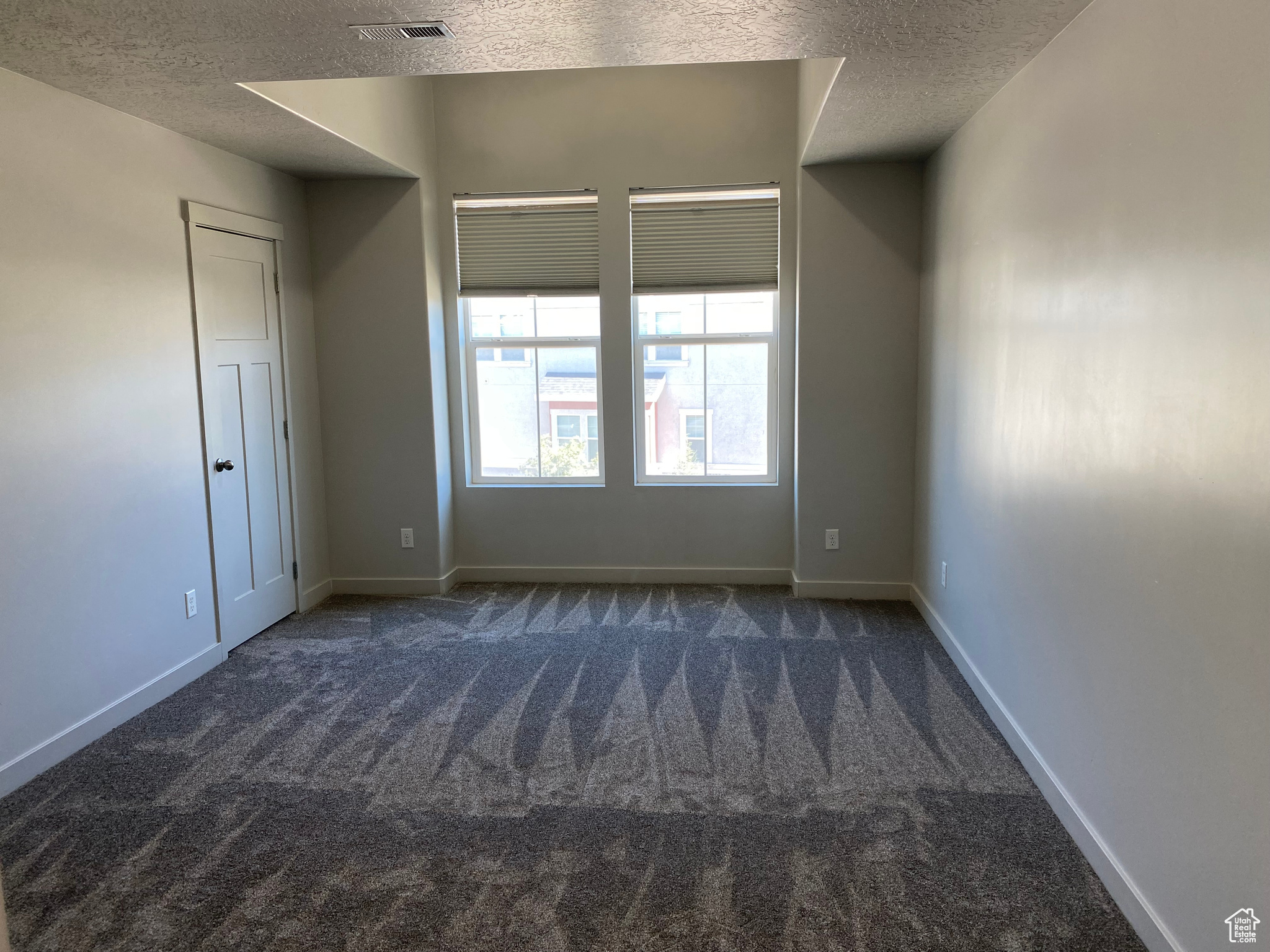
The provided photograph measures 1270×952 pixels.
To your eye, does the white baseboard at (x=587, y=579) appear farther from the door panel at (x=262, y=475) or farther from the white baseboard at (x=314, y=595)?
the door panel at (x=262, y=475)

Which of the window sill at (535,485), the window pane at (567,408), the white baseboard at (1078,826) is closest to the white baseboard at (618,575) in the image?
the window sill at (535,485)

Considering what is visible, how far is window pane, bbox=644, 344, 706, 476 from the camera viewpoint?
5262mm

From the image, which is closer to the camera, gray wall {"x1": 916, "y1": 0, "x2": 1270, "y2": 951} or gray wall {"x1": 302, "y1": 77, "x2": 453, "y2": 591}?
gray wall {"x1": 916, "y1": 0, "x2": 1270, "y2": 951}

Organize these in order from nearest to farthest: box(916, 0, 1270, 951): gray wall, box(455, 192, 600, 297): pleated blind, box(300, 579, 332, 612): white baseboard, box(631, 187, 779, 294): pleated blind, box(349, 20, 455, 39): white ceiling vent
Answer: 1. box(916, 0, 1270, 951): gray wall
2. box(349, 20, 455, 39): white ceiling vent
3. box(300, 579, 332, 612): white baseboard
4. box(631, 187, 779, 294): pleated blind
5. box(455, 192, 600, 297): pleated blind

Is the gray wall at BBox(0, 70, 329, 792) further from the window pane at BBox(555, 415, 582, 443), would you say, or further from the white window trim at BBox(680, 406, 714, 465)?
the white window trim at BBox(680, 406, 714, 465)

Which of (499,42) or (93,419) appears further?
(93,419)

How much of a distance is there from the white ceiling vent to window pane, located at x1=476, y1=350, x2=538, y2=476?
8.90ft

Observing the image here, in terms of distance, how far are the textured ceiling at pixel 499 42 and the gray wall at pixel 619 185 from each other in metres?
1.54

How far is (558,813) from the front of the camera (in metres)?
2.77

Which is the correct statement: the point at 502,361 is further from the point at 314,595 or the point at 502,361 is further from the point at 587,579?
the point at 314,595

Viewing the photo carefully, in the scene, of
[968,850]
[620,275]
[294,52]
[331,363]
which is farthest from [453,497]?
[968,850]

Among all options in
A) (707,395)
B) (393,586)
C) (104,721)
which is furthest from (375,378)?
(104,721)

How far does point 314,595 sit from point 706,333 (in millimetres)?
2846

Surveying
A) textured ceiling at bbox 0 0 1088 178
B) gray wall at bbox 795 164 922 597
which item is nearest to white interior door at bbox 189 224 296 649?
textured ceiling at bbox 0 0 1088 178
